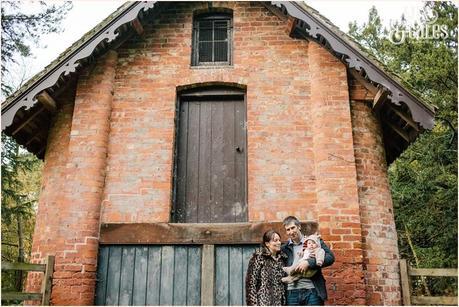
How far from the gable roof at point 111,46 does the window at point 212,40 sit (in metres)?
1.09

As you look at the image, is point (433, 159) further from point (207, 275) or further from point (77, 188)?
point (77, 188)

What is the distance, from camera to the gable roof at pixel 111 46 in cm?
654

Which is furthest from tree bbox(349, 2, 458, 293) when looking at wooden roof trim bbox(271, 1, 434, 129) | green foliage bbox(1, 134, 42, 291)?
green foliage bbox(1, 134, 42, 291)

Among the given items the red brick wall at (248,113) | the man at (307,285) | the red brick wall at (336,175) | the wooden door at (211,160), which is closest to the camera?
the man at (307,285)

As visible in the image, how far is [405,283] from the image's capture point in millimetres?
6453

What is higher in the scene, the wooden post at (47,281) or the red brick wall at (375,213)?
the red brick wall at (375,213)

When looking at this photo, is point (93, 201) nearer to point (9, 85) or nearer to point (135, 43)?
point (135, 43)

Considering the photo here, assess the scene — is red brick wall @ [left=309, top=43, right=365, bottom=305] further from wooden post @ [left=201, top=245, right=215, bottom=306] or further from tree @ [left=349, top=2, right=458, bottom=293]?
tree @ [left=349, top=2, right=458, bottom=293]

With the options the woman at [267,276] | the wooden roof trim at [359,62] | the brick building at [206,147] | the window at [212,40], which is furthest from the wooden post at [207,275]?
the wooden roof trim at [359,62]

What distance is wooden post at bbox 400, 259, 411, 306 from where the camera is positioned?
635 cm

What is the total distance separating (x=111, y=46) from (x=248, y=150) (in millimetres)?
3068

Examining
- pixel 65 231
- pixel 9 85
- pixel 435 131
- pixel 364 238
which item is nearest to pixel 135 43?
pixel 65 231

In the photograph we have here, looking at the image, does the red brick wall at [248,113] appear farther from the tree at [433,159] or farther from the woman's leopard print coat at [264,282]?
the tree at [433,159]

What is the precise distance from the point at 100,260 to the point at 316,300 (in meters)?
3.39
